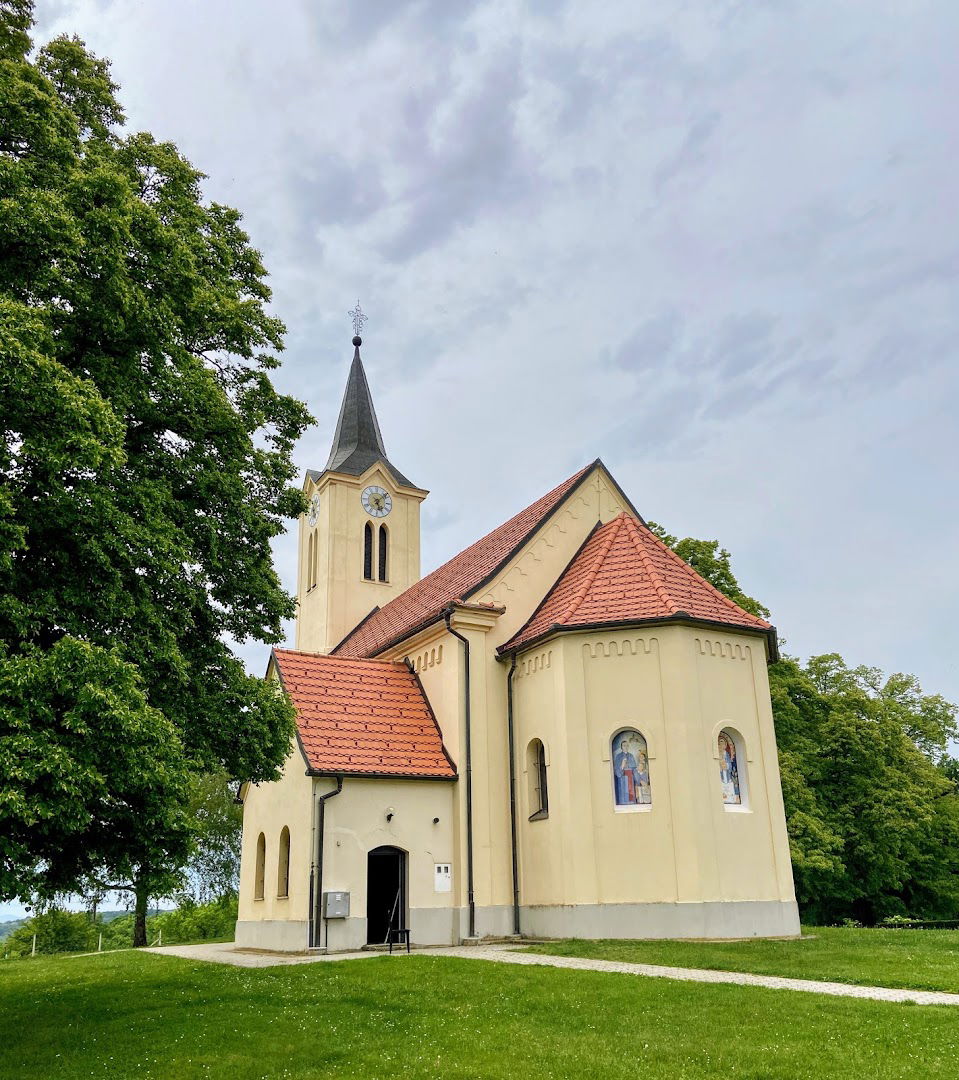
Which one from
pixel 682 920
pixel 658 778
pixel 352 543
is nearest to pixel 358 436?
pixel 352 543

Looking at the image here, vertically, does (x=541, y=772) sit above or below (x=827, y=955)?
above

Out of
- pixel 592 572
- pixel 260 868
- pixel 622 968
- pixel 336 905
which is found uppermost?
pixel 592 572

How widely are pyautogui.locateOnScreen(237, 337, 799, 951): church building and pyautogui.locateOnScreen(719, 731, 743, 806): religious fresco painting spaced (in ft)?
0.13

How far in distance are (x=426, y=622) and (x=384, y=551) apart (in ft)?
45.9

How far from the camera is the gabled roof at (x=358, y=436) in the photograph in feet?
123

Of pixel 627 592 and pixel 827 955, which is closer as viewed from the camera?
pixel 827 955

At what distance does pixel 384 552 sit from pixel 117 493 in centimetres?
2533

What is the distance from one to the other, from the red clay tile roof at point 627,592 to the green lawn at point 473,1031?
8.29m

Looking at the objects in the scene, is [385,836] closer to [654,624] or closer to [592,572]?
[654,624]

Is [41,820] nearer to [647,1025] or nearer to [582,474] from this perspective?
[647,1025]

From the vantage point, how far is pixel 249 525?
1335 cm

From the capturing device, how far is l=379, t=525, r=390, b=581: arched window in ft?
119

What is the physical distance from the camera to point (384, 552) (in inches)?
Answer: 1441

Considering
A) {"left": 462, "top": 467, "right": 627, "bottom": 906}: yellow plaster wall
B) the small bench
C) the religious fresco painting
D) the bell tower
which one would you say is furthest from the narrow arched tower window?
the religious fresco painting
